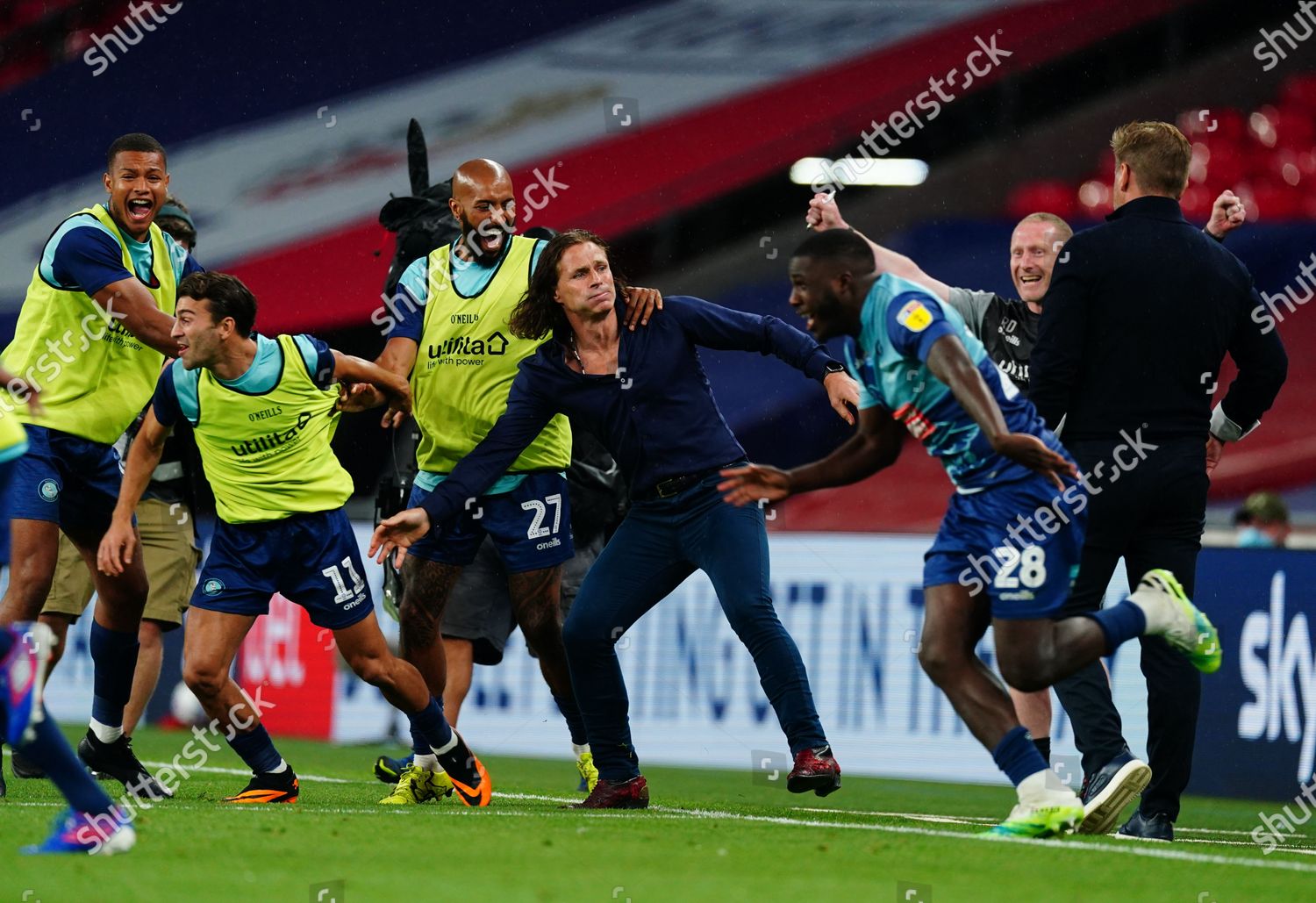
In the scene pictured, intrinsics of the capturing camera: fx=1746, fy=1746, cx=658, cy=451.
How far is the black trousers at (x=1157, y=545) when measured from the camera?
568 centimetres

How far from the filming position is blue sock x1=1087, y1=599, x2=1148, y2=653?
5.06 meters

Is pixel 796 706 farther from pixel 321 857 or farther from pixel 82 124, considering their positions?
pixel 82 124

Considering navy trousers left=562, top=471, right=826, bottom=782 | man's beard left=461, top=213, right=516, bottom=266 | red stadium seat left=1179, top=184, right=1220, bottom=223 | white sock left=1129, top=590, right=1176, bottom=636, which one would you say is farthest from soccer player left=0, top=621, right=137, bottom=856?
red stadium seat left=1179, top=184, right=1220, bottom=223

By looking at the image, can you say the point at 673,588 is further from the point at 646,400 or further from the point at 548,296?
the point at 548,296

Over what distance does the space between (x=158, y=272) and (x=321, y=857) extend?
313 cm

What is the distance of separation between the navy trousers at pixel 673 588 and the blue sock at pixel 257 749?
1143 millimetres

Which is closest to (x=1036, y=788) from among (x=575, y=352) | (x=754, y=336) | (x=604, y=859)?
(x=604, y=859)

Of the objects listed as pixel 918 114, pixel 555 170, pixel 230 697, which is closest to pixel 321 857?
pixel 230 697

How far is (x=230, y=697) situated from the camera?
6.07 m

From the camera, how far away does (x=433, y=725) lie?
6.25 meters
